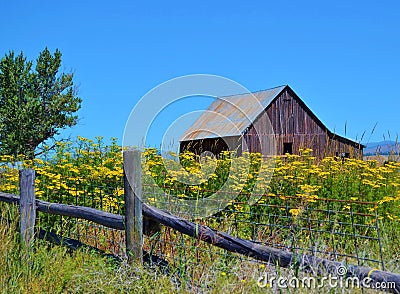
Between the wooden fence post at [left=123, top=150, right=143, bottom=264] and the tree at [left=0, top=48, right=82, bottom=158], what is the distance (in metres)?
26.8

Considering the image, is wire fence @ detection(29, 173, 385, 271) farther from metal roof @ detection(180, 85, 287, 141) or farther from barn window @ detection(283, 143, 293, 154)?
barn window @ detection(283, 143, 293, 154)

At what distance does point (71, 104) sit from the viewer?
34188 mm

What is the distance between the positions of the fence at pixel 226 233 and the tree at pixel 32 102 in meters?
25.5

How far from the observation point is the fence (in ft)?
15.1

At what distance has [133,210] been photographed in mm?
5488

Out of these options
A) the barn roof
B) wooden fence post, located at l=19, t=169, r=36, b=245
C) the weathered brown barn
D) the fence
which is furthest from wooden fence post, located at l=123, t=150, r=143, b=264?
the weathered brown barn

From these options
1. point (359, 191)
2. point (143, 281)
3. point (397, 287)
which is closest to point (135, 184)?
point (143, 281)

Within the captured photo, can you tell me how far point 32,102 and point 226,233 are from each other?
29379 millimetres

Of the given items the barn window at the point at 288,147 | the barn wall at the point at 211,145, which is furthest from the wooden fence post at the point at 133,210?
the barn window at the point at 288,147

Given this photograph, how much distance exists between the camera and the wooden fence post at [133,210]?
543cm

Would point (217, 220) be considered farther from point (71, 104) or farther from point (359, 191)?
point (71, 104)

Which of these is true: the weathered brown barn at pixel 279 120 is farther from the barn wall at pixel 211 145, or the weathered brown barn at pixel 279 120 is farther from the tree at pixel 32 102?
the tree at pixel 32 102

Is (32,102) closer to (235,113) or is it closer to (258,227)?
(235,113)

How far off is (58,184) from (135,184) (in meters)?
2.46
